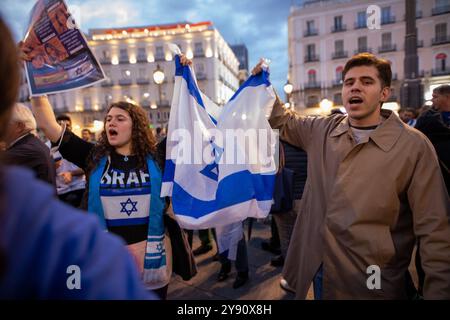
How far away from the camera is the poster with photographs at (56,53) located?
6.73 feet

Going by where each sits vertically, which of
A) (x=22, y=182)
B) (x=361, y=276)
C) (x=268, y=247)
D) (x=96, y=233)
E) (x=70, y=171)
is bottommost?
(x=268, y=247)

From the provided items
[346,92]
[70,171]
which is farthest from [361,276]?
[70,171]

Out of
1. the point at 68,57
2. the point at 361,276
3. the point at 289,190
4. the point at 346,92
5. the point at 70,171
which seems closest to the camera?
the point at 361,276

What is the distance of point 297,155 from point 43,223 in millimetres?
3658

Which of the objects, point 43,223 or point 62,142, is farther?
point 62,142

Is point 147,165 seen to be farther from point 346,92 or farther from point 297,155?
point 297,155

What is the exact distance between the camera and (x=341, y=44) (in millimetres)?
37656

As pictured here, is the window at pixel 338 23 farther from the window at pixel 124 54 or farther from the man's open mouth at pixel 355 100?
the man's open mouth at pixel 355 100

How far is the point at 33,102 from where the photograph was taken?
2178 mm

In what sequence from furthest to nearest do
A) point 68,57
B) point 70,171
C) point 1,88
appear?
point 70,171 → point 68,57 → point 1,88

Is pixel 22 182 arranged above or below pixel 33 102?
below

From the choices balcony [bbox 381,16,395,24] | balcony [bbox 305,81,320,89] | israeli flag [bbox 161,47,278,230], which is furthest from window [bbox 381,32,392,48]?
israeli flag [bbox 161,47,278,230]

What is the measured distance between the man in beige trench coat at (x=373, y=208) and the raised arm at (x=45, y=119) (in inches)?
79.4

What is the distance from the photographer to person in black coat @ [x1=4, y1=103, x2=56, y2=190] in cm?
221
